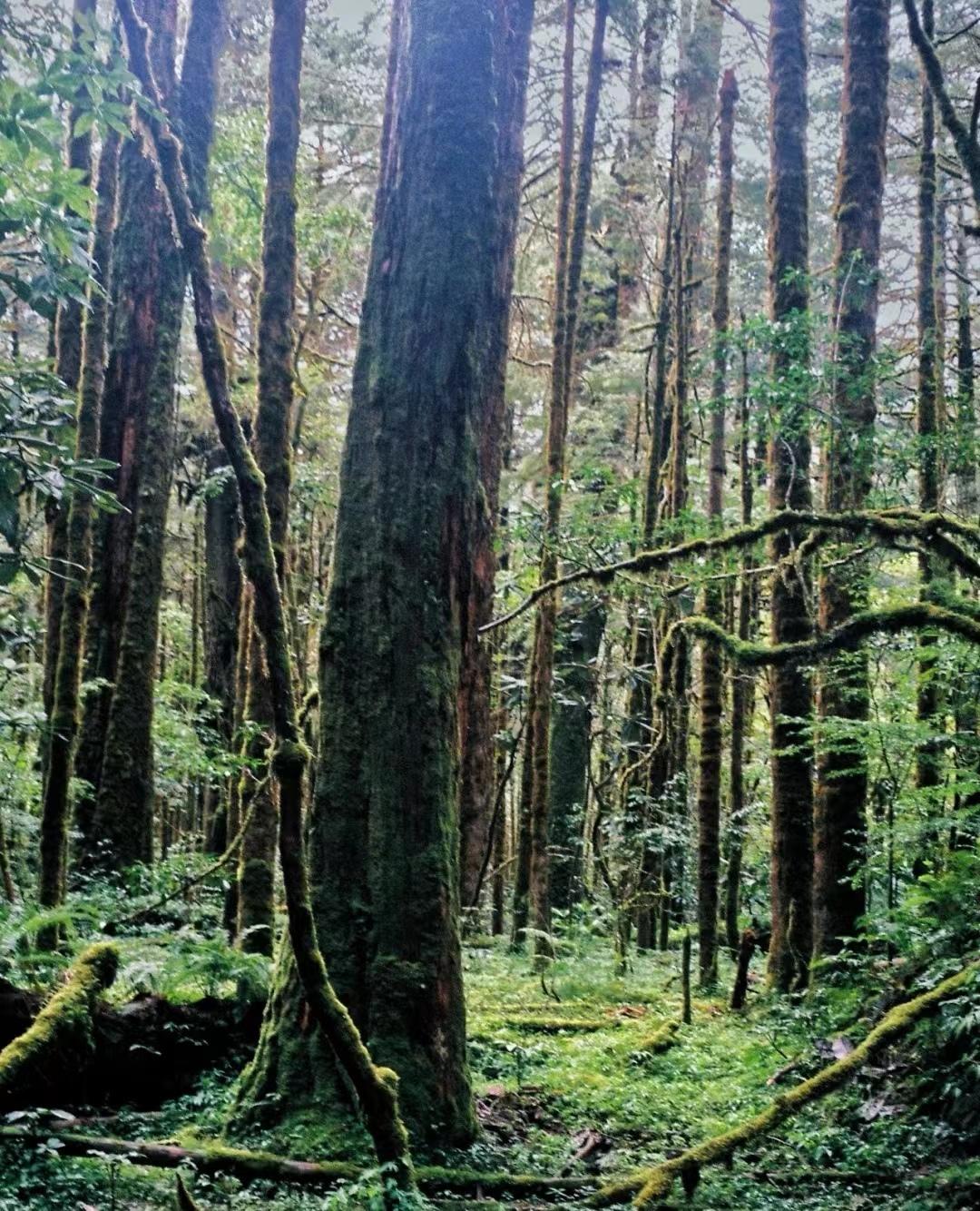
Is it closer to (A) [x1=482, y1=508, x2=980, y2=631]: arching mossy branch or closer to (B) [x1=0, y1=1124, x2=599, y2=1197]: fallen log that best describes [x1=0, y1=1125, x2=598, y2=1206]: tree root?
(B) [x1=0, y1=1124, x2=599, y2=1197]: fallen log

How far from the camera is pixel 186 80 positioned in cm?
1265

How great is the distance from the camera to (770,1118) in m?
5.30

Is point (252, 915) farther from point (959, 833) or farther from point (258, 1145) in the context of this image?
point (959, 833)

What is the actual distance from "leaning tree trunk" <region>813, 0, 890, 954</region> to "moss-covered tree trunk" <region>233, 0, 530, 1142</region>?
390 cm

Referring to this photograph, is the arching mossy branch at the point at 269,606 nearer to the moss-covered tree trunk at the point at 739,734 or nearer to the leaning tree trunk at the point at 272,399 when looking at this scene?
the leaning tree trunk at the point at 272,399

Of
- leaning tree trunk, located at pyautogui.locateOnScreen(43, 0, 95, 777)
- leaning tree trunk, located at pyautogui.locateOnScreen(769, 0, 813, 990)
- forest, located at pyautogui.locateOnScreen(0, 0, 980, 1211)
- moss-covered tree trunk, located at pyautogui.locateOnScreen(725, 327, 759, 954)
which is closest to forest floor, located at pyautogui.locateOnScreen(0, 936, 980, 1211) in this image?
forest, located at pyautogui.locateOnScreen(0, 0, 980, 1211)

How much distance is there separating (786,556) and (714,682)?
255 centimetres

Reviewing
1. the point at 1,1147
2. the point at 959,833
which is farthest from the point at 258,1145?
the point at 959,833

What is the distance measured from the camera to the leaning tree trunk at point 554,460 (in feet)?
42.5

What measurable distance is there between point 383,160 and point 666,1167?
5916 mm

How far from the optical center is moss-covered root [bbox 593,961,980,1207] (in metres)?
4.85

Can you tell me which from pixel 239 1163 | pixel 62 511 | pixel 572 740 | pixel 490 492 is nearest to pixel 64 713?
pixel 239 1163

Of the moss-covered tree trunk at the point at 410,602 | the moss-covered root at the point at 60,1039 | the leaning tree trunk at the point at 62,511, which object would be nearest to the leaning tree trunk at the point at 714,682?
the moss-covered tree trunk at the point at 410,602

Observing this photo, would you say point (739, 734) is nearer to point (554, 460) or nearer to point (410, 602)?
point (554, 460)
